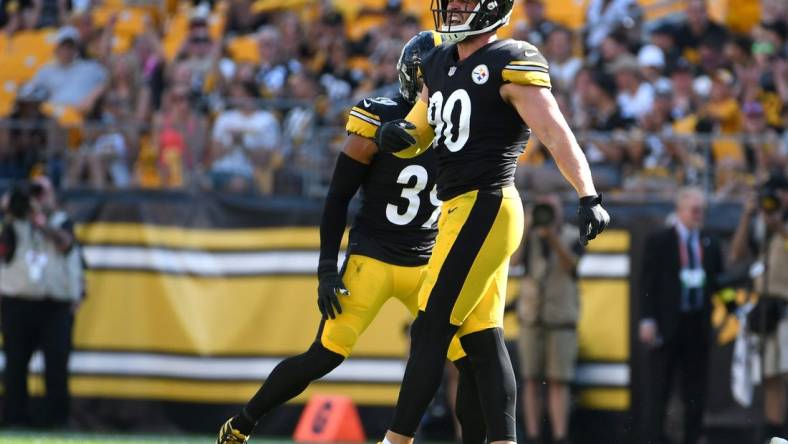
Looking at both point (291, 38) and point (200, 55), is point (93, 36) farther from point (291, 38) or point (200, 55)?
point (291, 38)

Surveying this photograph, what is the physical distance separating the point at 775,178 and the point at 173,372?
4868 millimetres

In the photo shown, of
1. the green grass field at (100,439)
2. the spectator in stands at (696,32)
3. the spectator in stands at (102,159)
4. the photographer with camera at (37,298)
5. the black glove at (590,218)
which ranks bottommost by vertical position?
the green grass field at (100,439)

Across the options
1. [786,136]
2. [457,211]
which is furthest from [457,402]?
[786,136]

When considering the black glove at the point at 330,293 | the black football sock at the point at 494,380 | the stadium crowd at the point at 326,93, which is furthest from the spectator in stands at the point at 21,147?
the black football sock at the point at 494,380

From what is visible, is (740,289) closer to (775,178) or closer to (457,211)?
(775,178)

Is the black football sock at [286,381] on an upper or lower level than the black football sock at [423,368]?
lower

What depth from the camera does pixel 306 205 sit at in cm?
1123

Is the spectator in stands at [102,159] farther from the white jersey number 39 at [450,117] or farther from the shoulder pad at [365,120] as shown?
the white jersey number 39 at [450,117]

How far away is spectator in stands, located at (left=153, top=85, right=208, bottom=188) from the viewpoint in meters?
11.6

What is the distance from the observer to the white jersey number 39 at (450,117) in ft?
17.7

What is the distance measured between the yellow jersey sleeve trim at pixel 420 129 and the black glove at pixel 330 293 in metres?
0.75

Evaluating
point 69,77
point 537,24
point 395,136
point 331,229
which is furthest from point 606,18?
point 395,136

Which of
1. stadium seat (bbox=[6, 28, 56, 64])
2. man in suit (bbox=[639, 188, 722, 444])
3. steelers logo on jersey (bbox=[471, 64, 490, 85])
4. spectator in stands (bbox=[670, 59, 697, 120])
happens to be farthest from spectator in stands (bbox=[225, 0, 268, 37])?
steelers logo on jersey (bbox=[471, 64, 490, 85])

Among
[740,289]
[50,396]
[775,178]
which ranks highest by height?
[775,178]
